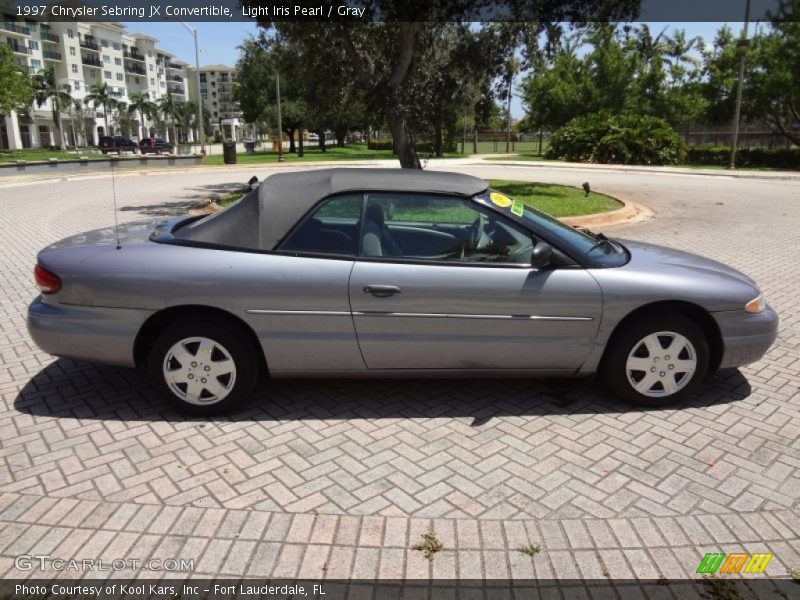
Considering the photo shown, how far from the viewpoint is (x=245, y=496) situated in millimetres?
3139

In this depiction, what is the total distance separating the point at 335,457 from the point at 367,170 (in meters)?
2.03

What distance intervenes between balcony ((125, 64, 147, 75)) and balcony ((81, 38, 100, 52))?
34.9 feet

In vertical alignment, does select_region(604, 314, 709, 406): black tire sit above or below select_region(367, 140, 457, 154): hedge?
below

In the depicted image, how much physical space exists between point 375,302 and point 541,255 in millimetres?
1071

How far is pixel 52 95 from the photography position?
257 feet

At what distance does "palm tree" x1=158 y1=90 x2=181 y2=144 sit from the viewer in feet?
345

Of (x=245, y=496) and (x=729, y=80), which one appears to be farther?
(x=729, y=80)

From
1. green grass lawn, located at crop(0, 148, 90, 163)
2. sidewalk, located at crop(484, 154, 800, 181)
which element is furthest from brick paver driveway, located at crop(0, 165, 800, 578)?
green grass lawn, located at crop(0, 148, 90, 163)

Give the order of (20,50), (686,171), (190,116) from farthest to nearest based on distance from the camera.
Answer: (190,116) → (20,50) → (686,171)

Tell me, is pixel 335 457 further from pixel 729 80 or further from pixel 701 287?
pixel 729 80

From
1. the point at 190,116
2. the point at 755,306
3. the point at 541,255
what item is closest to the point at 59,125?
the point at 190,116

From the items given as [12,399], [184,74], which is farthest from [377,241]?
[184,74]

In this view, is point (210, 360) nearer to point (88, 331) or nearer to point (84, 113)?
point (88, 331)

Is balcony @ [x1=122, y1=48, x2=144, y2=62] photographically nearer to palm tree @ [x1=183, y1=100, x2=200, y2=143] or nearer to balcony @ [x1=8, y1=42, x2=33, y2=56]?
palm tree @ [x1=183, y1=100, x2=200, y2=143]
